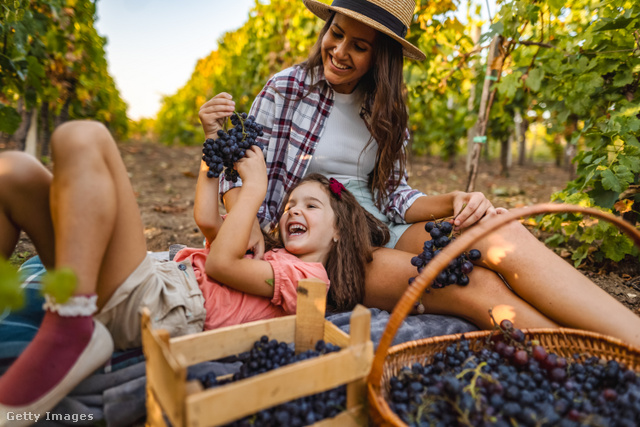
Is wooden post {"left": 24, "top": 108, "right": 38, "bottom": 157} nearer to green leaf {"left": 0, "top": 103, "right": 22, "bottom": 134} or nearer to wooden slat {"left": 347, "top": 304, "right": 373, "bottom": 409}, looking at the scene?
green leaf {"left": 0, "top": 103, "right": 22, "bottom": 134}

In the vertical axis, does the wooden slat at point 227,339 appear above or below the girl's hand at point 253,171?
below

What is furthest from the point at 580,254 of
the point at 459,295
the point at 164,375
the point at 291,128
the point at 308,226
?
the point at 164,375

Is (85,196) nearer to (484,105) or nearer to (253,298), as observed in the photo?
(253,298)

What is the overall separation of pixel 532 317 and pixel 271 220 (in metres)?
1.42

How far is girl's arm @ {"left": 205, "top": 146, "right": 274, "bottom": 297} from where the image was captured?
165 centimetres

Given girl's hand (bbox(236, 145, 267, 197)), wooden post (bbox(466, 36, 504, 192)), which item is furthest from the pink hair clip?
wooden post (bbox(466, 36, 504, 192))

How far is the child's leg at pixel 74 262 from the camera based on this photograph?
3.78 feet

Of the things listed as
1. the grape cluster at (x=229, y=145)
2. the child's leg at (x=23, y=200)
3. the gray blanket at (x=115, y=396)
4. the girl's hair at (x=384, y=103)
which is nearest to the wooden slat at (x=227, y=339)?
the gray blanket at (x=115, y=396)

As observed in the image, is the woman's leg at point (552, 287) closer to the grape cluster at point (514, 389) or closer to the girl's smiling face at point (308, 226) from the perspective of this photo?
the grape cluster at point (514, 389)

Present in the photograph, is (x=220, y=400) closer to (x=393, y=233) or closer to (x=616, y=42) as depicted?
(x=393, y=233)

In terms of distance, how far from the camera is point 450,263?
1.84 m

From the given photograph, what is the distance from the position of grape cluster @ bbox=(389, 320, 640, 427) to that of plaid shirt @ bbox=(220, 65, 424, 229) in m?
1.05

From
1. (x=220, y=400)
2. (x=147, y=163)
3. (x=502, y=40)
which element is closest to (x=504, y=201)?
(x=502, y=40)

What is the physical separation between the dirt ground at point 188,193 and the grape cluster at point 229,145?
5.29 feet
